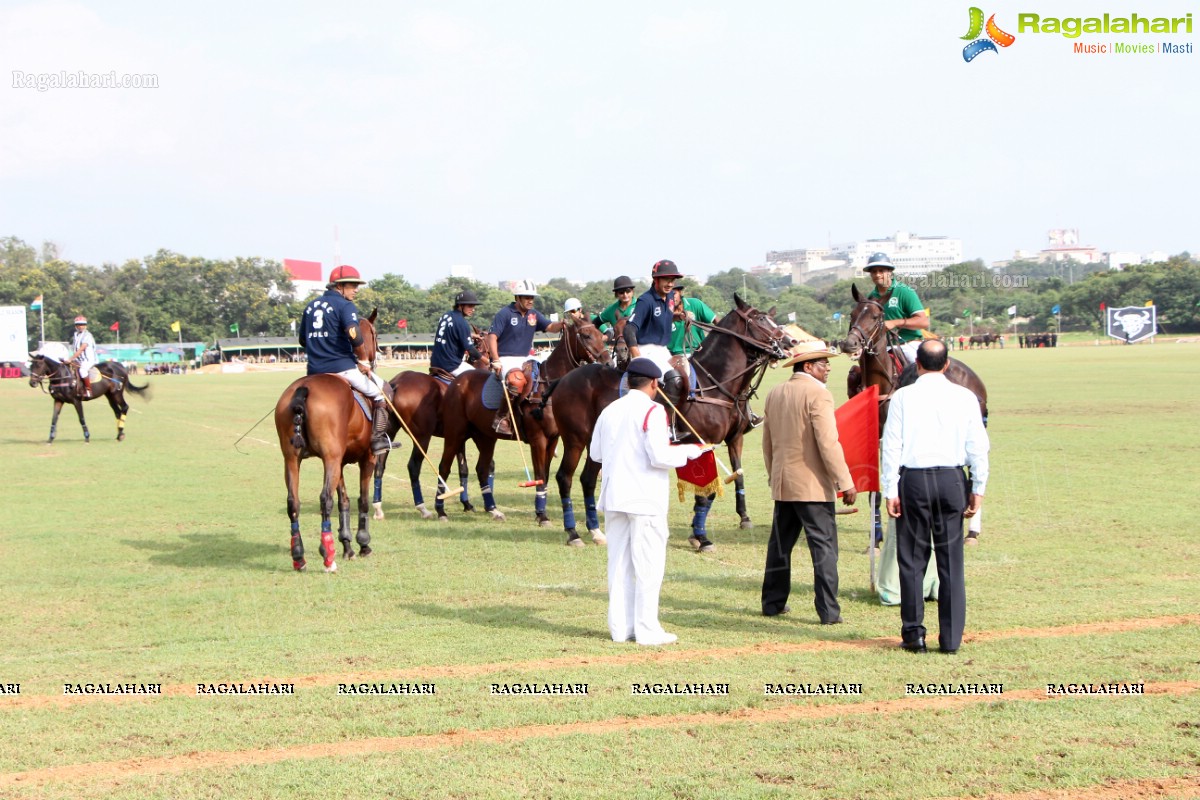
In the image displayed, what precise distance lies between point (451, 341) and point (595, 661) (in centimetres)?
836

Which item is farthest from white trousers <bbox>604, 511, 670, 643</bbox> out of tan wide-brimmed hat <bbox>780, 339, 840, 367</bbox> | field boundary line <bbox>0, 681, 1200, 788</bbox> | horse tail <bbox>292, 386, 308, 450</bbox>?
horse tail <bbox>292, 386, 308, 450</bbox>

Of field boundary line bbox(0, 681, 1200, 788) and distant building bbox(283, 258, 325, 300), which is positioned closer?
field boundary line bbox(0, 681, 1200, 788)

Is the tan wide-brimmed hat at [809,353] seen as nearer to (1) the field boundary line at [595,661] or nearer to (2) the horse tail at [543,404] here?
(1) the field boundary line at [595,661]

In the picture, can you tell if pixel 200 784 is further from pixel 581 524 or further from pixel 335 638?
pixel 581 524

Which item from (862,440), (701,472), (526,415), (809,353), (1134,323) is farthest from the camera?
(1134,323)

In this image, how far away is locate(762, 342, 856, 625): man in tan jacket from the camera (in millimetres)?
8383

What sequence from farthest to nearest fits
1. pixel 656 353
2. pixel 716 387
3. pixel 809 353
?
pixel 656 353, pixel 716 387, pixel 809 353

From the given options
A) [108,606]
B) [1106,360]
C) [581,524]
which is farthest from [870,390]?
[1106,360]

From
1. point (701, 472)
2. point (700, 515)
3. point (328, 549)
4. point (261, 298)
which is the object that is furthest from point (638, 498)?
point (261, 298)

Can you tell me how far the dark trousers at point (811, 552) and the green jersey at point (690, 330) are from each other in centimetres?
469

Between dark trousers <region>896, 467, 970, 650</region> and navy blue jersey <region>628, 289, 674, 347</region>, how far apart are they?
5396mm

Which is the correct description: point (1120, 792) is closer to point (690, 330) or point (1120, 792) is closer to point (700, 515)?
point (700, 515)

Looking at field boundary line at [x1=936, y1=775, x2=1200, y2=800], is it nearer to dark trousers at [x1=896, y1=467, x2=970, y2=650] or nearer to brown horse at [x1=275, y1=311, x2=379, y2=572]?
dark trousers at [x1=896, y1=467, x2=970, y2=650]

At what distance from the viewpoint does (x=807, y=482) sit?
8430 mm
